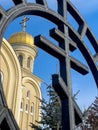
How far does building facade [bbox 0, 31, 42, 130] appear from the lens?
82.1 ft

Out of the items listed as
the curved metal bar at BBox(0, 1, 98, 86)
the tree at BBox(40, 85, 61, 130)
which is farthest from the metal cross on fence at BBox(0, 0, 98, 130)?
the tree at BBox(40, 85, 61, 130)

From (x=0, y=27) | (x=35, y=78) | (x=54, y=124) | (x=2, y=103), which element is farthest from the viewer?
(x=35, y=78)

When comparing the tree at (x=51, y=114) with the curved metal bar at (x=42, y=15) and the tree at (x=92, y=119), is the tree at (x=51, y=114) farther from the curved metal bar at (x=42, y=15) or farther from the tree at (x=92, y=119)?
the curved metal bar at (x=42, y=15)

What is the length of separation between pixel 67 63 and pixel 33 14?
602 mm

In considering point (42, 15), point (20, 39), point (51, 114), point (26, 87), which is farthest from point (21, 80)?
point (42, 15)

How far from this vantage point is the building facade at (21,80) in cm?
2502

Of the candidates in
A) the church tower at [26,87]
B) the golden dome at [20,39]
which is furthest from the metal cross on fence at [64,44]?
the golden dome at [20,39]

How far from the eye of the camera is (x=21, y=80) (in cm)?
2642

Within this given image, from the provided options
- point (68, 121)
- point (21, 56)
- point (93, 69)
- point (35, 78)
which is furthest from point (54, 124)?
point (21, 56)

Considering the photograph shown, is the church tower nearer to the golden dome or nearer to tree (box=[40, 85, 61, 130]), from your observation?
the golden dome

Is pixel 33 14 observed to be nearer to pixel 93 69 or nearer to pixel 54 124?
pixel 93 69

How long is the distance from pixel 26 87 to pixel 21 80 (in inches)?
139

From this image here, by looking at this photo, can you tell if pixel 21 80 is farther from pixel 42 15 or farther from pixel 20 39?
pixel 42 15

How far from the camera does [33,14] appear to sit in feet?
10.8
